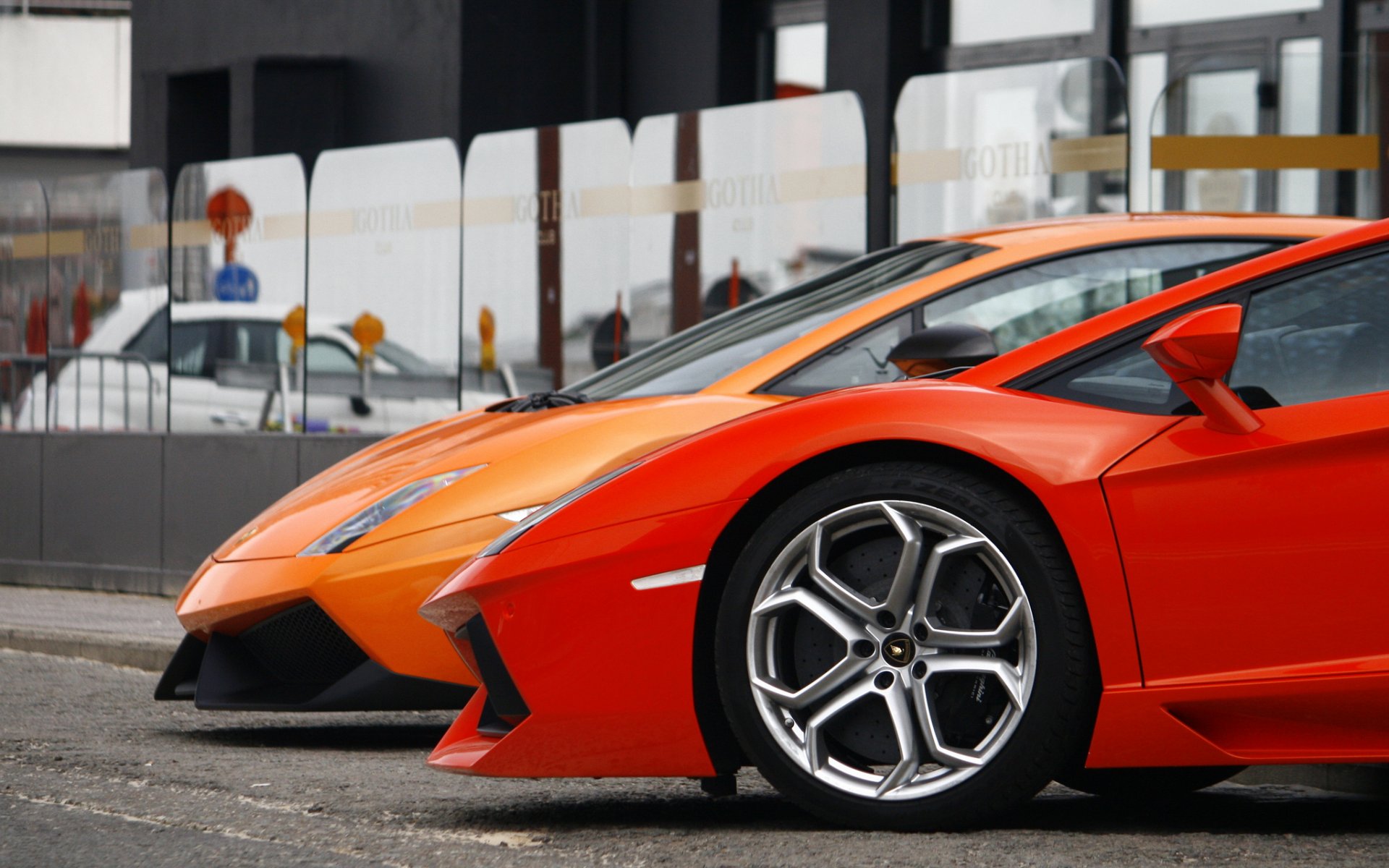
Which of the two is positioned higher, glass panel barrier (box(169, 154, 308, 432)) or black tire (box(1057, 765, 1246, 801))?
glass panel barrier (box(169, 154, 308, 432))

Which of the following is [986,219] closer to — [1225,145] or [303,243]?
[1225,145]

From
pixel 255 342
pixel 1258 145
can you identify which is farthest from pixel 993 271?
pixel 255 342

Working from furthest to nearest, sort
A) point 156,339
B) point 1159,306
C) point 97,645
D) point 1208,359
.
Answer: point 156,339 → point 97,645 → point 1159,306 → point 1208,359

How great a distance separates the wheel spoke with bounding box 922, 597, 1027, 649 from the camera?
11.7 ft

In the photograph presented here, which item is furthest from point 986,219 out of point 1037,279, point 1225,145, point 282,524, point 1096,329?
point 1096,329

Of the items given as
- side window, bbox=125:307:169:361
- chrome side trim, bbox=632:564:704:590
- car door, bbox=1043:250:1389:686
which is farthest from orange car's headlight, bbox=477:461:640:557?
side window, bbox=125:307:169:361

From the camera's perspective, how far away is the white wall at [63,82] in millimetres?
33594

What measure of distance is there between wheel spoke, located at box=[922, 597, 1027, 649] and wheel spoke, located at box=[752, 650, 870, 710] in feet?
0.46

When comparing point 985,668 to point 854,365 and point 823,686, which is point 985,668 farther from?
point 854,365

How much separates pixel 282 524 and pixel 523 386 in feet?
16.3

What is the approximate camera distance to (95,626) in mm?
8766

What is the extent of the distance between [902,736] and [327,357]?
25.0ft

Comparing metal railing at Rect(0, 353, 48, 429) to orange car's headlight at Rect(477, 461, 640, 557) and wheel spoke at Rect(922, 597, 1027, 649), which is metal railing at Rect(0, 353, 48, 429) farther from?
wheel spoke at Rect(922, 597, 1027, 649)

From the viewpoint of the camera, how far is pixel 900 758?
3.60 m
